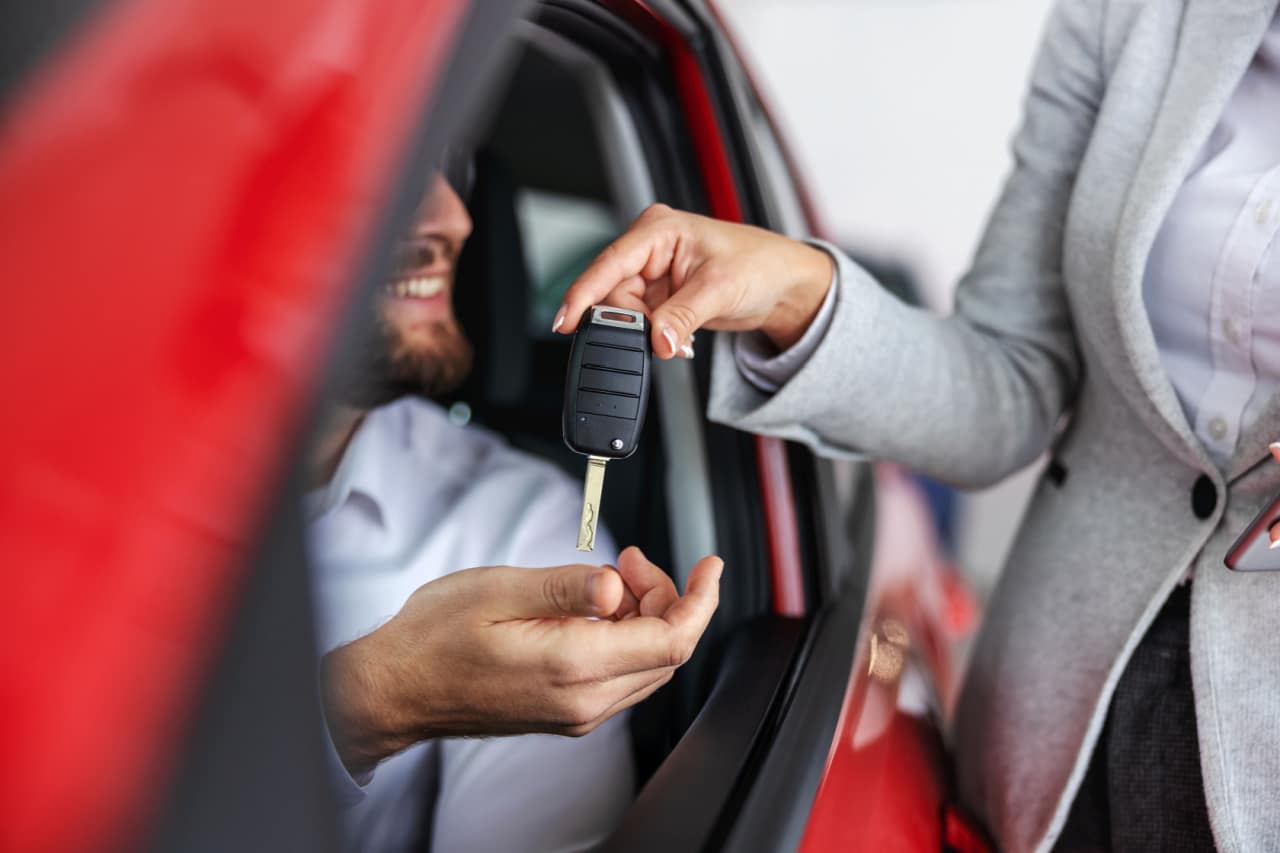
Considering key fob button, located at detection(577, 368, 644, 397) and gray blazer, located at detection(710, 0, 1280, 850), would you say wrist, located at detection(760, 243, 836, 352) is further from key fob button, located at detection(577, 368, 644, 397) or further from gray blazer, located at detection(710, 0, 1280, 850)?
key fob button, located at detection(577, 368, 644, 397)

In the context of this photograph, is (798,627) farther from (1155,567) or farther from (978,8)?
(978,8)

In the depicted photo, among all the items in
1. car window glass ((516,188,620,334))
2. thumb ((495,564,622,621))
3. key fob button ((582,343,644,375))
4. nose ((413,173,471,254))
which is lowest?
car window glass ((516,188,620,334))

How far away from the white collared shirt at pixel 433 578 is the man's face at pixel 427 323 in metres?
0.05

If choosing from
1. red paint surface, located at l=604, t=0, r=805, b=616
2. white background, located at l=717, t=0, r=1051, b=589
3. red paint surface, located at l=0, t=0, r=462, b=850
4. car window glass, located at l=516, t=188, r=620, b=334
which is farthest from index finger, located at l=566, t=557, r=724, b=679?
white background, located at l=717, t=0, r=1051, b=589

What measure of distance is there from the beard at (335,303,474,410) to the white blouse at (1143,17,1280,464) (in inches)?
26.5

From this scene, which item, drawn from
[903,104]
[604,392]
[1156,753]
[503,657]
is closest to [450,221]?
[604,392]

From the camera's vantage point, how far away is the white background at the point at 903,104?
14.5 feet

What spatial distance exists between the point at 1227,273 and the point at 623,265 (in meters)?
0.52

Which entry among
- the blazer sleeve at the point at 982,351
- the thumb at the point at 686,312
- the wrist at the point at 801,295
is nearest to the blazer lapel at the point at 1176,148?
the blazer sleeve at the point at 982,351

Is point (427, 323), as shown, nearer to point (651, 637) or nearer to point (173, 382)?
point (651, 637)

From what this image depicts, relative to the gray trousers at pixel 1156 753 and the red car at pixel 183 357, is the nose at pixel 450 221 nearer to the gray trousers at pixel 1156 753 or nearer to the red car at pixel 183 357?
the red car at pixel 183 357

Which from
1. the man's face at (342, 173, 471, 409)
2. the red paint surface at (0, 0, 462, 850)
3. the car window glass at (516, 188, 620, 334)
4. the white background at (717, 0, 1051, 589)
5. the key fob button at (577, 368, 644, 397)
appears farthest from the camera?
the white background at (717, 0, 1051, 589)

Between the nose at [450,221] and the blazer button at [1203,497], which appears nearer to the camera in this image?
the nose at [450,221]

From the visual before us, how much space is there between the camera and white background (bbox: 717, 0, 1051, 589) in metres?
4.43
